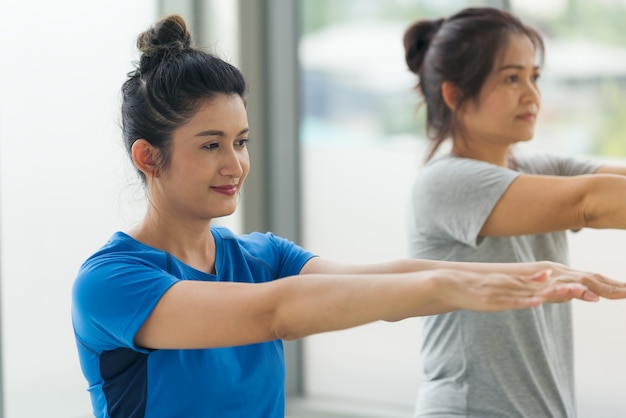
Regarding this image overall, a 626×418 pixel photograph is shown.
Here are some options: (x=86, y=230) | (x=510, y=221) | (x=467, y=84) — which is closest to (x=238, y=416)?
(x=510, y=221)

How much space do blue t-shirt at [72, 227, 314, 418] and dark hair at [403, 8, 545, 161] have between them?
0.82 metres

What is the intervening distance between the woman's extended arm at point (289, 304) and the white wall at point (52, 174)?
1.34m

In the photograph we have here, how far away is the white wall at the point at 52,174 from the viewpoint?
293cm

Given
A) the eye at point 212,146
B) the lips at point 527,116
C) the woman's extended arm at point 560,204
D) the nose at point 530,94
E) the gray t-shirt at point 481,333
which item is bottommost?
the gray t-shirt at point 481,333

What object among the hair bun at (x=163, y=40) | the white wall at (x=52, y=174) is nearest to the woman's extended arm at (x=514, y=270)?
the hair bun at (x=163, y=40)

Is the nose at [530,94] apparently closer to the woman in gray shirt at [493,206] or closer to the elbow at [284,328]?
the woman in gray shirt at [493,206]

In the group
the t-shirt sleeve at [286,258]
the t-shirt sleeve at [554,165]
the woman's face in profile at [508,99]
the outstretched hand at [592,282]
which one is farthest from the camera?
the t-shirt sleeve at [554,165]

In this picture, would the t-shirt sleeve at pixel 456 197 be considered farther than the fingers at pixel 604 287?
Yes

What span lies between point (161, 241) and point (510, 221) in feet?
2.38

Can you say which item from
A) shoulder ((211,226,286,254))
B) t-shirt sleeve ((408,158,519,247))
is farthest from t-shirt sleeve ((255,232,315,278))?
t-shirt sleeve ((408,158,519,247))

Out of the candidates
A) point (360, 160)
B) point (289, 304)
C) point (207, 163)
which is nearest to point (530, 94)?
point (207, 163)

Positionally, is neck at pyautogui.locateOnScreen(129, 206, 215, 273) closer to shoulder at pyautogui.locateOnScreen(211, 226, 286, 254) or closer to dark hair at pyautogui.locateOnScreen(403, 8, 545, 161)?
shoulder at pyautogui.locateOnScreen(211, 226, 286, 254)

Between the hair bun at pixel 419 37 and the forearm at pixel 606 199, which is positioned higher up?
the hair bun at pixel 419 37

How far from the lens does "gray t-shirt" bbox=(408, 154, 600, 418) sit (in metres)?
2.10
